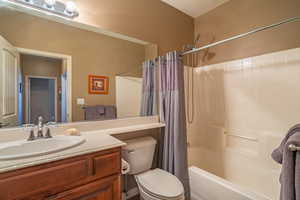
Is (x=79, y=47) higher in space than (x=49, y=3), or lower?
lower

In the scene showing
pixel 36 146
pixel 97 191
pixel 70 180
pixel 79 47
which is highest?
pixel 79 47

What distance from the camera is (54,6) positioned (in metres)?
1.29

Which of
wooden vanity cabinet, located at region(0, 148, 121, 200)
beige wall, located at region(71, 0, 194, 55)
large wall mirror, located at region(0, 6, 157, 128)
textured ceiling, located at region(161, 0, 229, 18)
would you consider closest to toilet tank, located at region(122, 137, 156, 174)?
large wall mirror, located at region(0, 6, 157, 128)

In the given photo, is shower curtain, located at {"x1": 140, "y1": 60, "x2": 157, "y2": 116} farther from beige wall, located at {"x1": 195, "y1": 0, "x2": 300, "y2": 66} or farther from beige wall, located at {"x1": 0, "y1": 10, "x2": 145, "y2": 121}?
beige wall, located at {"x1": 195, "y1": 0, "x2": 300, "y2": 66}

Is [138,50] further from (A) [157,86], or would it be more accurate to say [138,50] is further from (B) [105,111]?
(B) [105,111]

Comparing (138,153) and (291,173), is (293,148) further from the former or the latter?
(138,153)

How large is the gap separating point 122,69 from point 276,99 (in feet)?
5.80

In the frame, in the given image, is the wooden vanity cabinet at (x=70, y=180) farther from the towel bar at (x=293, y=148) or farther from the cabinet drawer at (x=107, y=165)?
the towel bar at (x=293, y=148)

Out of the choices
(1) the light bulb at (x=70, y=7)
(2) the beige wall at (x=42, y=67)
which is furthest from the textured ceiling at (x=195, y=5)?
(2) the beige wall at (x=42, y=67)

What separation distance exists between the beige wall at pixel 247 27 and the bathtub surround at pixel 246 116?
0.36ft

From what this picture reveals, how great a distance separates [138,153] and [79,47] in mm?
1214

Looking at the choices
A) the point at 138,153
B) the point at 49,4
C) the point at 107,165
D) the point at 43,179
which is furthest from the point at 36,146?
the point at 49,4

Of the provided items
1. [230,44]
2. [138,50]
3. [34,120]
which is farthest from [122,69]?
[230,44]

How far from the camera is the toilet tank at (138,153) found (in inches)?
59.1
